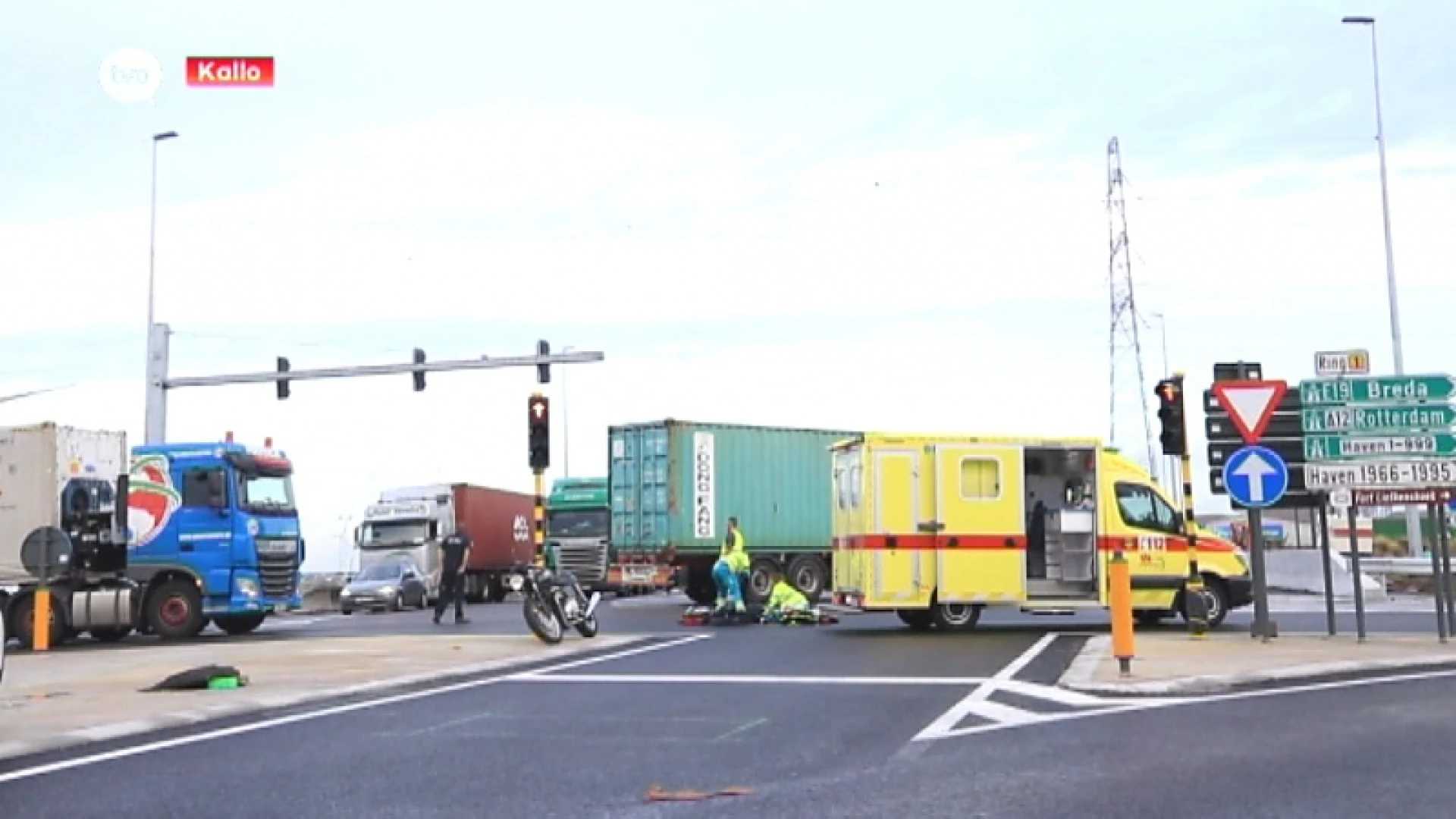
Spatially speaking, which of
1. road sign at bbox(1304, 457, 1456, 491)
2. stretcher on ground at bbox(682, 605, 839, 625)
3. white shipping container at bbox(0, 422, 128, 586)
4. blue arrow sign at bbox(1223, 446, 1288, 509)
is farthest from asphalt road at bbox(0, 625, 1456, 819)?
white shipping container at bbox(0, 422, 128, 586)

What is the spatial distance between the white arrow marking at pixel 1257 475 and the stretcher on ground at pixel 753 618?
8195 millimetres

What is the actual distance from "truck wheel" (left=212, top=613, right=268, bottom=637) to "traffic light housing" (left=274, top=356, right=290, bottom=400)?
9.75 metres

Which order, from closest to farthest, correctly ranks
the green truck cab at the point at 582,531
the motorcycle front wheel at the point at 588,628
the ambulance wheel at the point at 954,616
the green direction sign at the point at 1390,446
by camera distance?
the green direction sign at the point at 1390,446, the motorcycle front wheel at the point at 588,628, the ambulance wheel at the point at 954,616, the green truck cab at the point at 582,531

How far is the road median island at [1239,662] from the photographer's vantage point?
514 inches

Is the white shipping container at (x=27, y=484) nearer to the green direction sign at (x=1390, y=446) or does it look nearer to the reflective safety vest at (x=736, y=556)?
the reflective safety vest at (x=736, y=556)

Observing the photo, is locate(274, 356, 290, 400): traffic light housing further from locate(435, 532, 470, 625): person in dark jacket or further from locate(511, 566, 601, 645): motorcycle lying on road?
locate(511, 566, 601, 645): motorcycle lying on road

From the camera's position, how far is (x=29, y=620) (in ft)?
78.9

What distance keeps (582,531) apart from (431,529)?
472 cm

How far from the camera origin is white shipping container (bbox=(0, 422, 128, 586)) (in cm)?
2314

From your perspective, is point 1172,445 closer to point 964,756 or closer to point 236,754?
point 964,756

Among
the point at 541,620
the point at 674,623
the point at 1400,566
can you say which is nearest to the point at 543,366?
the point at 674,623

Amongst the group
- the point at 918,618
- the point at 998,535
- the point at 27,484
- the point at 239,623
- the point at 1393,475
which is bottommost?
the point at 239,623

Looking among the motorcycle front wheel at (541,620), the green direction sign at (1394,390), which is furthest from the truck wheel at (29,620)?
the green direction sign at (1394,390)

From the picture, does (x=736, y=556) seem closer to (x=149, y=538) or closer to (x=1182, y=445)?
(x=1182, y=445)
